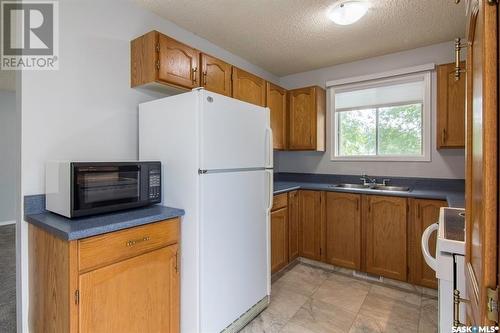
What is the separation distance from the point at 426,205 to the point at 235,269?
1.80 metres

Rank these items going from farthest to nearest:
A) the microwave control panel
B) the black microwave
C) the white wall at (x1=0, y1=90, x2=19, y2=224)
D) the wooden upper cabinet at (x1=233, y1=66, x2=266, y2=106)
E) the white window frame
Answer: the white wall at (x1=0, y1=90, x2=19, y2=224), the white window frame, the wooden upper cabinet at (x1=233, y1=66, x2=266, y2=106), the microwave control panel, the black microwave

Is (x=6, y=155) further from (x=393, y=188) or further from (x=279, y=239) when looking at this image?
(x=393, y=188)

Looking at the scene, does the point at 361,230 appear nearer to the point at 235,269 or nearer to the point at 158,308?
the point at 235,269

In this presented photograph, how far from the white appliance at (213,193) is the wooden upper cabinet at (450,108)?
182 centimetres

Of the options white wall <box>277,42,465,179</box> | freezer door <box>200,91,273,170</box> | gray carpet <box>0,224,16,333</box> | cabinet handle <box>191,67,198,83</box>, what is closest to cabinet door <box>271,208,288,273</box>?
freezer door <box>200,91,273,170</box>

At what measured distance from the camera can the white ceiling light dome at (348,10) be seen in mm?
1963

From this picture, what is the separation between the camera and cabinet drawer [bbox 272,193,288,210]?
8.57 ft

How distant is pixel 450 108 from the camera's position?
2.50 meters

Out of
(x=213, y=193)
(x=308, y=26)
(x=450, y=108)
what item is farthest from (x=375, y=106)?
(x=213, y=193)

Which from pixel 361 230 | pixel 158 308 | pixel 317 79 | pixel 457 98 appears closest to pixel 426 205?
pixel 361 230

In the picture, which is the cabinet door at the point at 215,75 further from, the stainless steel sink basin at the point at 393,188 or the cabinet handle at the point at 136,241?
the stainless steel sink basin at the point at 393,188

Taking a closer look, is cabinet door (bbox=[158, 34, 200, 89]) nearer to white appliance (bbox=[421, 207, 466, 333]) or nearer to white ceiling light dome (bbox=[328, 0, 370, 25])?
white ceiling light dome (bbox=[328, 0, 370, 25])

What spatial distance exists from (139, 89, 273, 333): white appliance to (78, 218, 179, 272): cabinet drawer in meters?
0.13

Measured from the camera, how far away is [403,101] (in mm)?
2979
